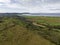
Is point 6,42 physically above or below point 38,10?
below

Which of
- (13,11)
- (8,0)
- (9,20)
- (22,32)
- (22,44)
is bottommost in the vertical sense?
(22,44)

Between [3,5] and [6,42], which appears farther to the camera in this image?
[3,5]

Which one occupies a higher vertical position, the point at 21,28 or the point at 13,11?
the point at 13,11

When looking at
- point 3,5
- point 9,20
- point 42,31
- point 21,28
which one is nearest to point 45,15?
point 42,31

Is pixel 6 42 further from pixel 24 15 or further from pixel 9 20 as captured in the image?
pixel 24 15

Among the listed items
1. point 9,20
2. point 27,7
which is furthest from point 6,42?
point 27,7

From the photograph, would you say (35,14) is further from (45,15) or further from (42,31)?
(42,31)
